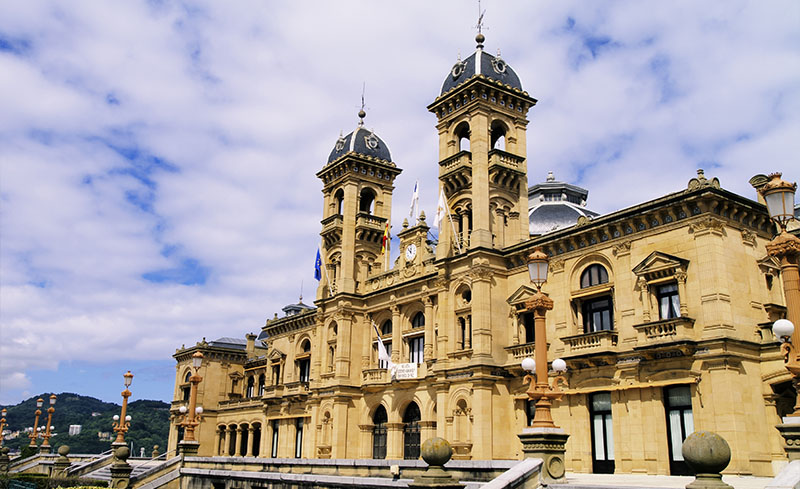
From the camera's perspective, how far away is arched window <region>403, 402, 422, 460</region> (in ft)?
135

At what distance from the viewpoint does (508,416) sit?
3512 centimetres

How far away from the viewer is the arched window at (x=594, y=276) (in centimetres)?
3238

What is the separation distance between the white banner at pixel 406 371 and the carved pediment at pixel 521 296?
7.99 meters

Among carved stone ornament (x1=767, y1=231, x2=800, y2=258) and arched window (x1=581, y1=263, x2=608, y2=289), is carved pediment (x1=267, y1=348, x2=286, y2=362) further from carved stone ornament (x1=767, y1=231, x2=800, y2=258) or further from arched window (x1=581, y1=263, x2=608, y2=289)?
carved stone ornament (x1=767, y1=231, x2=800, y2=258)

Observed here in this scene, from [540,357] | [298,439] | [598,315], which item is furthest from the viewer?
[298,439]

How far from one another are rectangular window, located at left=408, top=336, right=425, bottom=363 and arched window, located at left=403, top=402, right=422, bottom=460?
2.68 metres

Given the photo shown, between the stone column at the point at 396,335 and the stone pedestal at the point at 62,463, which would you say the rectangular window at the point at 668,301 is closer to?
the stone column at the point at 396,335

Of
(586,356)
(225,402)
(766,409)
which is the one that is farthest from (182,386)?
(766,409)

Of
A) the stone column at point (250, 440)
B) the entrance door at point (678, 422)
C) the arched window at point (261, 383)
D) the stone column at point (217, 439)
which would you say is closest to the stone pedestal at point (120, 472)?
the entrance door at point (678, 422)

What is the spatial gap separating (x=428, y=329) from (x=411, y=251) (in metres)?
5.86

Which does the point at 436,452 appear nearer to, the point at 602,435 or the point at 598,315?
the point at 602,435

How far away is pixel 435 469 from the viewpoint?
1828cm

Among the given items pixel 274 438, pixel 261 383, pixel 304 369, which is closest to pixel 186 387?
pixel 261 383

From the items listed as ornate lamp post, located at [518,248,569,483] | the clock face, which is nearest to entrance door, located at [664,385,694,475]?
ornate lamp post, located at [518,248,569,483]
